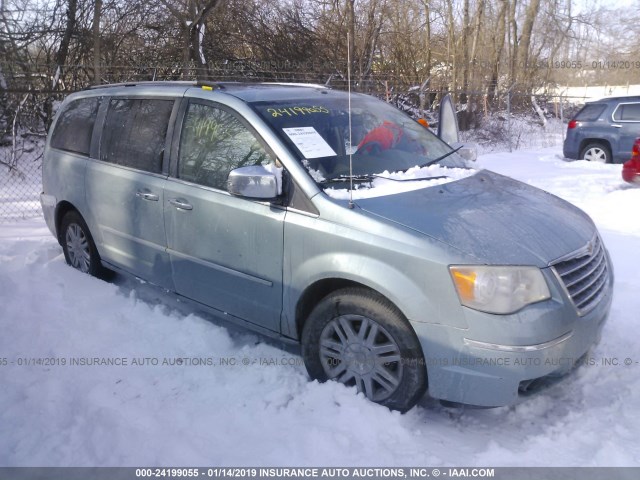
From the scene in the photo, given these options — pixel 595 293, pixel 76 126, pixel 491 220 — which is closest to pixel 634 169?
pixel 595 293

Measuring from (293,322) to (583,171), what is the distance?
373 inches

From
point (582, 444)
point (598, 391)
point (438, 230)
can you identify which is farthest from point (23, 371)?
point (598, 391)

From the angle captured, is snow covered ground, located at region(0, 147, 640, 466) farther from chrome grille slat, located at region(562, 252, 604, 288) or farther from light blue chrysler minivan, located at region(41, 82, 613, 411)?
chrome grille slat, located at region(562, 252, 604, 288)

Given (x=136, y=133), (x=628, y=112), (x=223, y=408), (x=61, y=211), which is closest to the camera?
(x=223, y=408)

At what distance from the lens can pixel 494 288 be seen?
103 inches

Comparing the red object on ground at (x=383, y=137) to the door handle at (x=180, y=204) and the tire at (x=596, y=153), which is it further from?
the tire at (x=596, y=153)

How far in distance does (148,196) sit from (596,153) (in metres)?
11.1

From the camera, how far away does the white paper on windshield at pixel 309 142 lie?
3352 mm

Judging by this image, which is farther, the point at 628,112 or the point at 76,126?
the point at 628,112

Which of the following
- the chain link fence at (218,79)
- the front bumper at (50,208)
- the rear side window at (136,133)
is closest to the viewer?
the rear side window at (136,133)

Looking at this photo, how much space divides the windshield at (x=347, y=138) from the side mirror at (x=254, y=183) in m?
0.26

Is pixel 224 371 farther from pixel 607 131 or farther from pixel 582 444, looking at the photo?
pixel 607 131

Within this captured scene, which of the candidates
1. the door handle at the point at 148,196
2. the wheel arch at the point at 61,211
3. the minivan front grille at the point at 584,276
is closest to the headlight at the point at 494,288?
the minivan front grille at the point at 584,276

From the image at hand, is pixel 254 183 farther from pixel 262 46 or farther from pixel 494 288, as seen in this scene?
pixel 262 46
